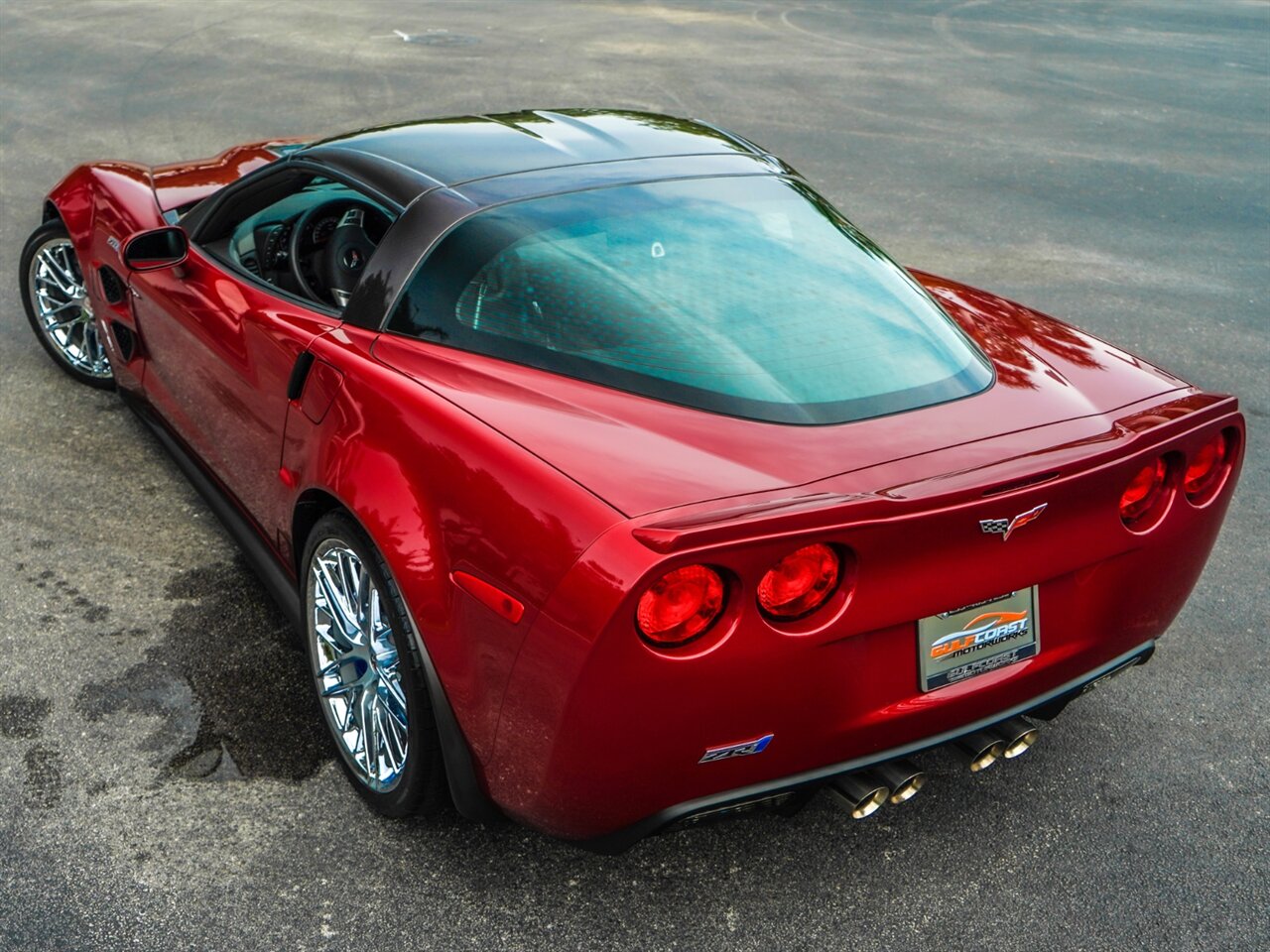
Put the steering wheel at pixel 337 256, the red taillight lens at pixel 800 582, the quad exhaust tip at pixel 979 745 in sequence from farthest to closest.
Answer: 1. the steering wheel at pixel 337 256
2. the quad exhaust tip at pixel 979 745
3. the red taillight lens at pixel 800 582

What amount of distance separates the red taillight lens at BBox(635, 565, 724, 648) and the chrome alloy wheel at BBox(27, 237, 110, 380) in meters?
3.71

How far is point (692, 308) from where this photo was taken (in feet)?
10.1

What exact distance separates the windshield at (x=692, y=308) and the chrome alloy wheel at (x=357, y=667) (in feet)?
2.02

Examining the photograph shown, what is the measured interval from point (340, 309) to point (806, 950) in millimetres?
1935

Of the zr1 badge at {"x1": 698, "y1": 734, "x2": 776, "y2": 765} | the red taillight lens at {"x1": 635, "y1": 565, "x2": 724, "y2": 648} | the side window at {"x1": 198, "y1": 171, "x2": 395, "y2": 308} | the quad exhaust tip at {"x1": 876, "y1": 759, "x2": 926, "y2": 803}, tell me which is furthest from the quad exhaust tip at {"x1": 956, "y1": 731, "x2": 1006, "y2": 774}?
the side window at {"x1": 198, "y1": 171, "x2": 395, "y2": 308}

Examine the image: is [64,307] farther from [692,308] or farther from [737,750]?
[737,750]

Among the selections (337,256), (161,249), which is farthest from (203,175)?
(337,256)

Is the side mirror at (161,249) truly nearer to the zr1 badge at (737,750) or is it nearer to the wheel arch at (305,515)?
the wheel arch at (305,515)

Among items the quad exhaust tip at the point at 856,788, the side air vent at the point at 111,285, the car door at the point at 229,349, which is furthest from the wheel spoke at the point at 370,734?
the side air vent at the point at 111,285

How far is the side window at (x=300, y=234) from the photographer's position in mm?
3871

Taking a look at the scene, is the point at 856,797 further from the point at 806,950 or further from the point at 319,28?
the point at 319,28

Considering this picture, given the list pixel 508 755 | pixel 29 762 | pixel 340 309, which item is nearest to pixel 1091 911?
pixel 508 755

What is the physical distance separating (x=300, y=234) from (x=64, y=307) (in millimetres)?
2041

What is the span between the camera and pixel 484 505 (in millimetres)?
2625
